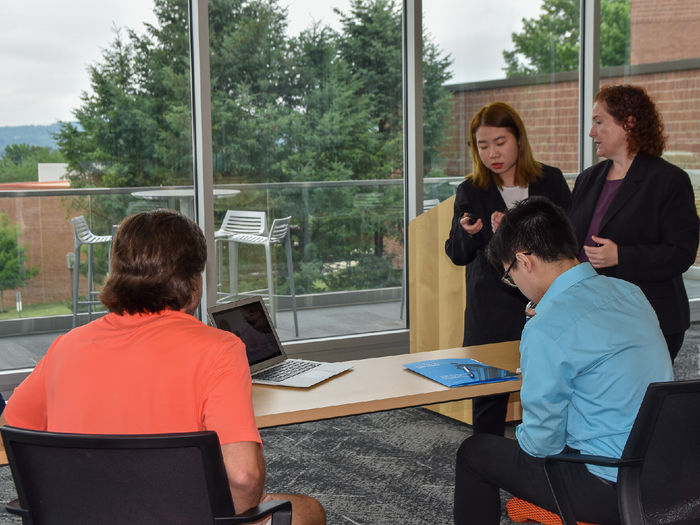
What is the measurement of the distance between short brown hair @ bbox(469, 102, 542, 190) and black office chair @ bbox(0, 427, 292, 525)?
2.08 meters

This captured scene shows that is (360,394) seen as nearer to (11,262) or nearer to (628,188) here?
(628,188)

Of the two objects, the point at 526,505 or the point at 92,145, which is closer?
the point at 526,505

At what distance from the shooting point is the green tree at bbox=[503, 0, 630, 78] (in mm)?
5965

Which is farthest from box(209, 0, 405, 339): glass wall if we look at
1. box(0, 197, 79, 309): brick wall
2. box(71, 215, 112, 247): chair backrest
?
box(0, 197, 79, 309): brick wall

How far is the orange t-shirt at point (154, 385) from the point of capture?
1649 mm

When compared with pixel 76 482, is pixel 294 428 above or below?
below

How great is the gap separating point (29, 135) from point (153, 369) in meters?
3.39

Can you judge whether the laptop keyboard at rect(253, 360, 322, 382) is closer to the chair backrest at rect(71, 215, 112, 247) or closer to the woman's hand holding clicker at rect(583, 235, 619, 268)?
the woman's hand holding clicker at rect(583, 235, 619, 268)

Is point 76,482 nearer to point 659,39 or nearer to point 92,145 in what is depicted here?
point 92,145

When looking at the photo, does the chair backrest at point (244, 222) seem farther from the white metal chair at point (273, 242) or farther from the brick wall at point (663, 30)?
the brick wall at point (663, 30)

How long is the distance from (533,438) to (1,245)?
3621 mm

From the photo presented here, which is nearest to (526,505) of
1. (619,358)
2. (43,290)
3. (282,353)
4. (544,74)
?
(619,358)

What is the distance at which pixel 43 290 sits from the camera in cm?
474

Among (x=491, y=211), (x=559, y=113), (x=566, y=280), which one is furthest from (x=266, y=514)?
(x=559, y=113)
